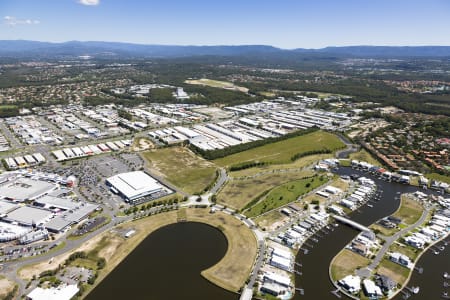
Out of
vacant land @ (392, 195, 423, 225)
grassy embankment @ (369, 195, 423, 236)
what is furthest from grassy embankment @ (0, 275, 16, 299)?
vacant land @ (392, 195, 423, 225)

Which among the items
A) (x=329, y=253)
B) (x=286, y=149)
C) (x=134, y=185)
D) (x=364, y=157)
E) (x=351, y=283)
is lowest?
(x=329, y=253)

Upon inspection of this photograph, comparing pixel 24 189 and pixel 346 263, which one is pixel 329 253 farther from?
pixel 24 189

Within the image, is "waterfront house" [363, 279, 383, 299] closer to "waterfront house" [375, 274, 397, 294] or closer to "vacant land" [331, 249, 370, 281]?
"waterfront house" [375, 274, 397, 294]

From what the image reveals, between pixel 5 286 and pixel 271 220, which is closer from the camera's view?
pixel 5 286

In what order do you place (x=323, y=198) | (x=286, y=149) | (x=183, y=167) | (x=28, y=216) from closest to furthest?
(x=28, y=216) → (x=323, y=198) → (x=183, y=167) → (x=286, y=149)

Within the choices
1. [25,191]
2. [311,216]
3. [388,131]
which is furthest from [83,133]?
[388,131]

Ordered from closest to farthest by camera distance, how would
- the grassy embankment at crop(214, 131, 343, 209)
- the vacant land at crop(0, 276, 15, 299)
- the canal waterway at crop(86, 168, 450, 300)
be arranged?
1. the vacant land at crop(0, 276, 15, 299)
2. the canal waterway at crop(86, 168, 450, 300)
3. the grassy embankment at crop(214, 131, 343, 209)

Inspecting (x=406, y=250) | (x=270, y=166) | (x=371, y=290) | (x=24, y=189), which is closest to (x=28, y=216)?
(x=24, y=189)
